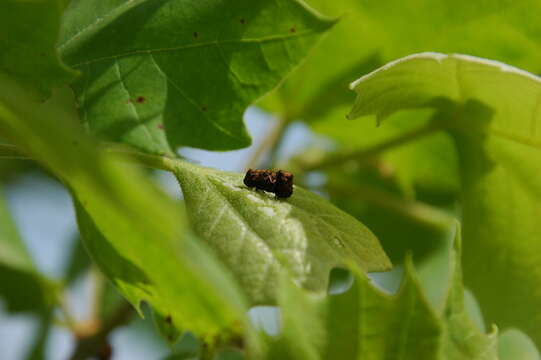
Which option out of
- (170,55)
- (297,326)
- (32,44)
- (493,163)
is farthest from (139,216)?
(493,163)

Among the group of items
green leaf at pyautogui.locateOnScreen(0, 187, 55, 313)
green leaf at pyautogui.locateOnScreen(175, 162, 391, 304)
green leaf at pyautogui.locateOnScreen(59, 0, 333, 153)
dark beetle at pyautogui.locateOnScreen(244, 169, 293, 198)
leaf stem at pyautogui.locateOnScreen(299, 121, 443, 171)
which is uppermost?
green leaf at pyautogui.locateOnScreen(59, 0, 333, 153)

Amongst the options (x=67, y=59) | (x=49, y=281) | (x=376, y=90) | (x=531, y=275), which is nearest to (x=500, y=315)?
(x=531, y=275)

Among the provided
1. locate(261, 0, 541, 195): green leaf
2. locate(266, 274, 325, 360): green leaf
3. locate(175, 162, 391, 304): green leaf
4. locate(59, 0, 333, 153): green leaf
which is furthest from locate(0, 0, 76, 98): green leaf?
locate(261, 0, 541, 195): green leaf

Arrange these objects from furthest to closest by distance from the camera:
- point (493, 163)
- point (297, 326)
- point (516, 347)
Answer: point (516, 347)
point (493, 163)
point (297, 326)

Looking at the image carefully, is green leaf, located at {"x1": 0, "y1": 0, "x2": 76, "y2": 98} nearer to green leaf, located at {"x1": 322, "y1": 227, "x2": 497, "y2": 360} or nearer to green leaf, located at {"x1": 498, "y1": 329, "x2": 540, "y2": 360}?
green leaf, located at {"x1": 322, "y1": 227, "x2": 497, "y2": 360}

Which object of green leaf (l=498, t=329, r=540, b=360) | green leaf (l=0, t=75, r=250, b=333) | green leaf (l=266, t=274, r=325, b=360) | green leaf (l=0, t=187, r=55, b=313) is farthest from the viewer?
green leaf (l=0, t=187, r=55, b=313)

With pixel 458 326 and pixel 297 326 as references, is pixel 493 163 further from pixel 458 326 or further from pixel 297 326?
pixel 297 326
